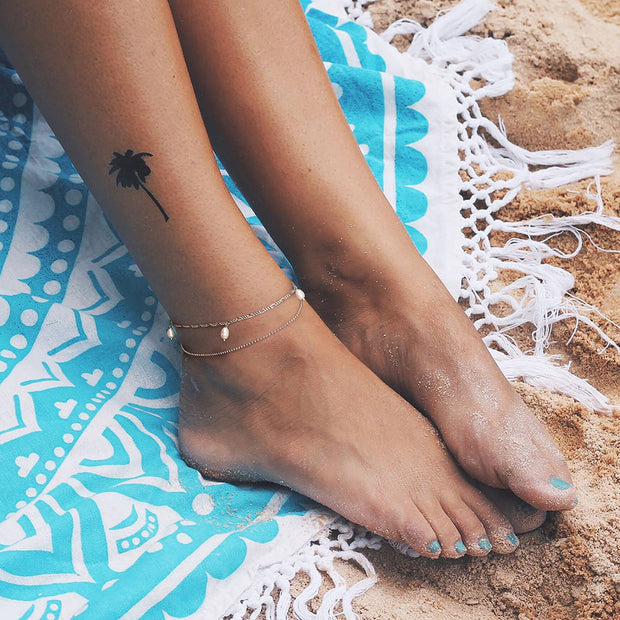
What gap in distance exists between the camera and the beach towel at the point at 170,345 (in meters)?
0.78

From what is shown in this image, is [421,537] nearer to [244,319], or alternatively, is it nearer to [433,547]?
[433,547]

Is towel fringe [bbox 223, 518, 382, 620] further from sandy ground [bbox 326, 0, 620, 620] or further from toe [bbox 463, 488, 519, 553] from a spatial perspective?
toe [bbox 463, 488, 519, 553]

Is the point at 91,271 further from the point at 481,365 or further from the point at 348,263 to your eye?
the point at 481,365

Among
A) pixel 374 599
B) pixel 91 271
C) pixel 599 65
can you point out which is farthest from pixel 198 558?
pixel 599 65

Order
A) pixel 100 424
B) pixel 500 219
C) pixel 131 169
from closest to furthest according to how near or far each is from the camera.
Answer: pixel 131 169
pixel 100 424
pixel 500 219

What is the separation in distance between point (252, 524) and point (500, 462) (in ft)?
0.98

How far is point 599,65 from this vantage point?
52.1 inches

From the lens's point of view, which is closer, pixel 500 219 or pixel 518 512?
pixel 518 512

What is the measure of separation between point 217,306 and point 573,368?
0.53 meters

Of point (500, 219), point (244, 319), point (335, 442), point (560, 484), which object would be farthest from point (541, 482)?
point (500, 219)

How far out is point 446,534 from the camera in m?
0.84

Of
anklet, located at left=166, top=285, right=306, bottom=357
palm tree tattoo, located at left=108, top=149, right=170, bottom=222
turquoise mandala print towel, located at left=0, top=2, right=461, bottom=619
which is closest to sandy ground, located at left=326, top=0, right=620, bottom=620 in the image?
turquoise mandala print towel, located at left=0, top=2, right=461, bottom=619

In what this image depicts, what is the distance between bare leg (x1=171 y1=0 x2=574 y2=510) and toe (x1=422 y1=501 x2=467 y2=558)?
0.06 meters

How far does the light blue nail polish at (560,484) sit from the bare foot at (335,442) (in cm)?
8
